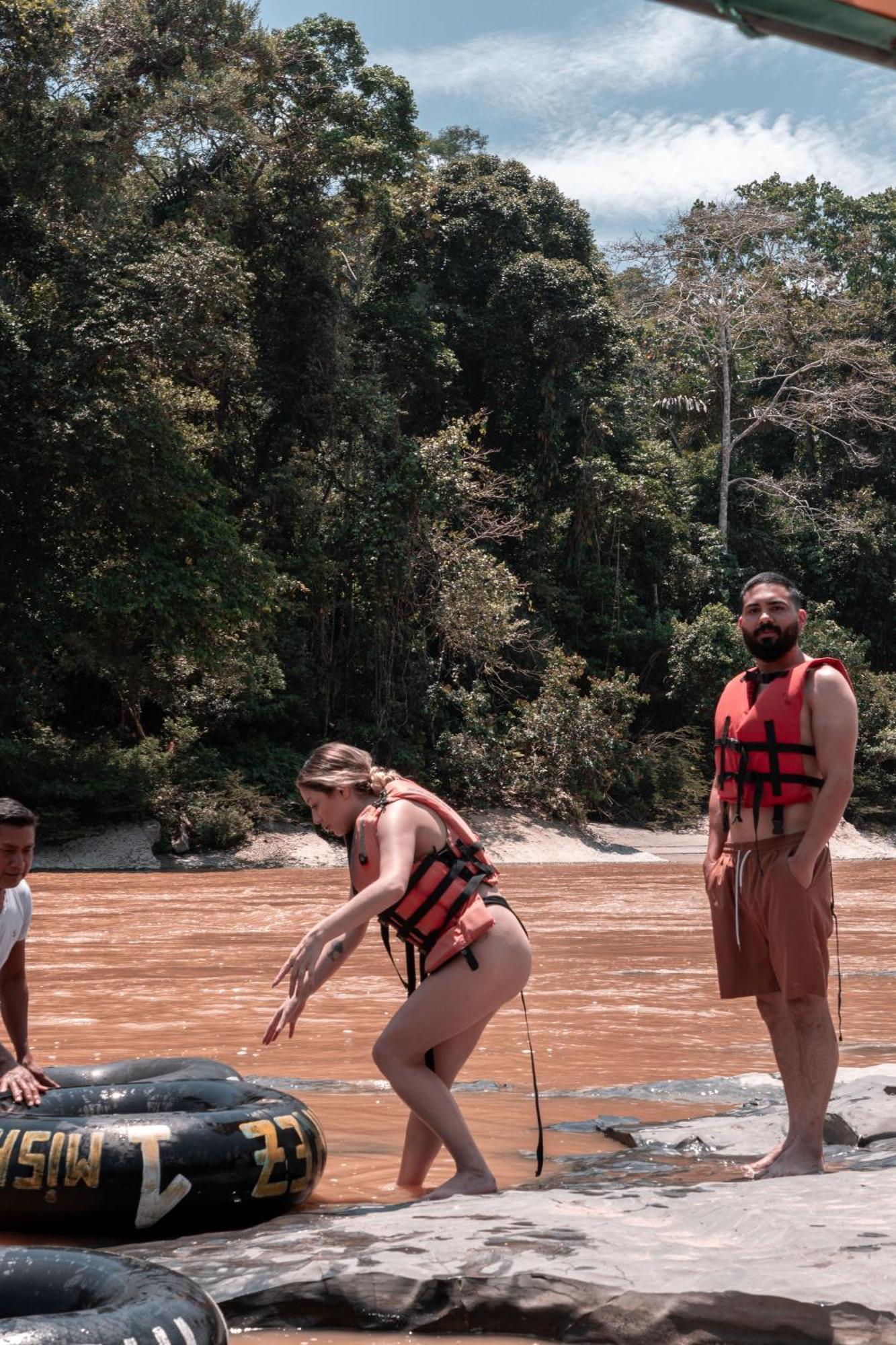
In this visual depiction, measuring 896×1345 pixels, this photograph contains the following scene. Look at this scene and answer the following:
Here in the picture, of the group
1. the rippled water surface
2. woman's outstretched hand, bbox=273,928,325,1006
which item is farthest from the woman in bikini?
the rippled water surface

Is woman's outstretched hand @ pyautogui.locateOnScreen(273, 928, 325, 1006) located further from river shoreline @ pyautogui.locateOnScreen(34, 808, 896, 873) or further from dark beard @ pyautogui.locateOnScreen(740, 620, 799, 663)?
river shoreline @ pyautogui.locateOnScreen(34, 808, 896, 873)

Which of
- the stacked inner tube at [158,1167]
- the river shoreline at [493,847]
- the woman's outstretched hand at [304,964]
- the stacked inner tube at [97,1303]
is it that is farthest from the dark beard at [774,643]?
the river shoreline at [493,847]

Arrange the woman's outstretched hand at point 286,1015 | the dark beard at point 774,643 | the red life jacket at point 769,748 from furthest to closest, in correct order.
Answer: the dark beard at point 774,643 → the red life jacket at point 769,748 → the woman's outstretched hand at point 286,1015

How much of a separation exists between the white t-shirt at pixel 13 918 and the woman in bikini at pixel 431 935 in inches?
49.1

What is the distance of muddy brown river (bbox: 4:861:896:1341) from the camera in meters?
6.09

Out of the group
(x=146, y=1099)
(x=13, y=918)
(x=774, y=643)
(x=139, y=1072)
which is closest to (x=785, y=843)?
(x=774, y=643)

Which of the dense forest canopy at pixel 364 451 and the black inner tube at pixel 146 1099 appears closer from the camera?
the black inner tube at pixel 146 1099

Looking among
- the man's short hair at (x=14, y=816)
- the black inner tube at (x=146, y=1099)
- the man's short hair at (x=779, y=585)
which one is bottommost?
the black inner tube at (x=146, y=1099)

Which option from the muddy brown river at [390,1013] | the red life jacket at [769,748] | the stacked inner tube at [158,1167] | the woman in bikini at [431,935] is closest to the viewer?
the stacked inner tube at [158,1167]

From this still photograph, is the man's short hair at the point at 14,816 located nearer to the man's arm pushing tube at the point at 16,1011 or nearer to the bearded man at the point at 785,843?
the man's arm pushing tube at the point at 16,1011

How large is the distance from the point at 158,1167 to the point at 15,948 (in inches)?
47.2

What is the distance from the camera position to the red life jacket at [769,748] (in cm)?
478

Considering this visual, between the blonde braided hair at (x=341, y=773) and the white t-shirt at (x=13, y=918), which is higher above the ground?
the blonde braided hair at (x=341, y=773)

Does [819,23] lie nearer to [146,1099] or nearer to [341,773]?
[341,773]
